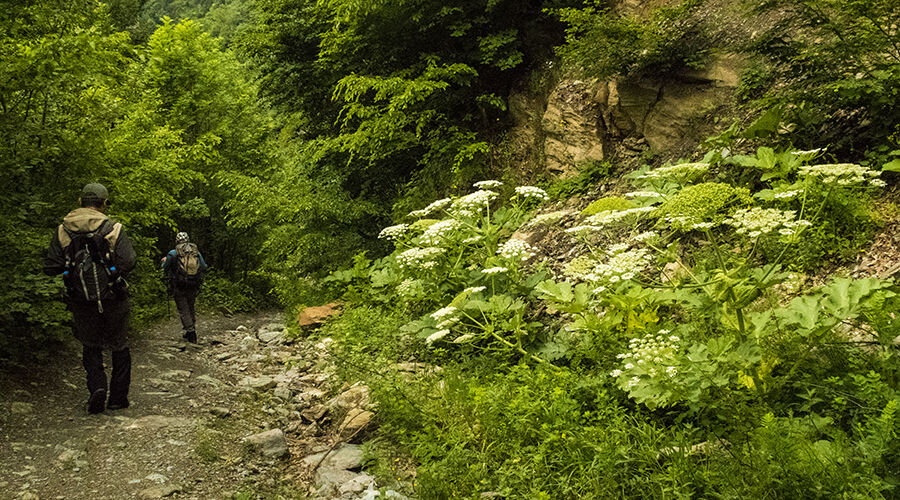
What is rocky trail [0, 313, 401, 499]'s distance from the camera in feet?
15.4

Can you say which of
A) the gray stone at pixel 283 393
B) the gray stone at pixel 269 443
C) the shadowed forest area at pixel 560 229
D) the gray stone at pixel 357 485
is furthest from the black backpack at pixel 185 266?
the gray stone at pixel 357 485

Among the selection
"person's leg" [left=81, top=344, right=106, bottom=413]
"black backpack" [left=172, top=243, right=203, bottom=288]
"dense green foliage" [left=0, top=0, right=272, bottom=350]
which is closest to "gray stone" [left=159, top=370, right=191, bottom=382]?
"dense green foliage" [left=0, top=0, right=272, bottom=350]

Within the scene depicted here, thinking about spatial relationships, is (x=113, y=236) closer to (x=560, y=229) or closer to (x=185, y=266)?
(x=185, y=266)

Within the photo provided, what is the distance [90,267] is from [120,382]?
1.35 meters

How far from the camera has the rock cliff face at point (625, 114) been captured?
770cm

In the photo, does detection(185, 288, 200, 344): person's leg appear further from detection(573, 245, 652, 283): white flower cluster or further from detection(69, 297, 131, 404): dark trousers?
detection(573, 245, 652, 283): white flower cluster

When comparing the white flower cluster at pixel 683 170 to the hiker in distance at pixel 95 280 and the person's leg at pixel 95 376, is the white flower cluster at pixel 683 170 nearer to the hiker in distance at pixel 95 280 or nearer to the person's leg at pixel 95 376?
the hiker in distance at pixel 95 280

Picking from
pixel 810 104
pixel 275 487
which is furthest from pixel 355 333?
pixel 810 104

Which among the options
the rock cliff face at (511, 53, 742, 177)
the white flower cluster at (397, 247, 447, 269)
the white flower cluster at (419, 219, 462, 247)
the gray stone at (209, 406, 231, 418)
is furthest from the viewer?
the rock cliff face at (511, 53, 742, 177)

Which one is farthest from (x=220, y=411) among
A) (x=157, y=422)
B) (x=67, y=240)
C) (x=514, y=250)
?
(x=514, y=250)

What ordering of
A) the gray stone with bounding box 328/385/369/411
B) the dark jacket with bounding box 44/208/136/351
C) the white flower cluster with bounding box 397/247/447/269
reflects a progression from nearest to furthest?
the dark jacket with bounding box 44/208/136/351 → the gray stone with bounding box 328/385/369/411 → the white flower cluster with bounding box 397/247/447/269

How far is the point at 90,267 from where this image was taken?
18.6 ft

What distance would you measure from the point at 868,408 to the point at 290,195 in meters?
11.5

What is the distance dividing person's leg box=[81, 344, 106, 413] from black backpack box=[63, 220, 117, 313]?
0.51 metres
